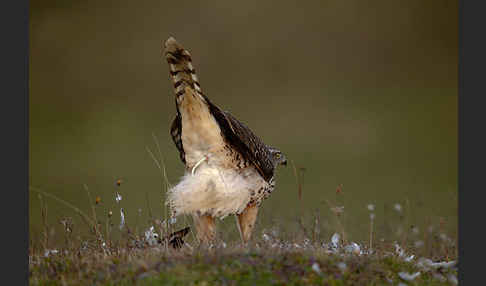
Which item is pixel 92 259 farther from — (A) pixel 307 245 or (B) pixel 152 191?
(B) pixel 152 191

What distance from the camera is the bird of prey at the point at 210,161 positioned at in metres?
6.89

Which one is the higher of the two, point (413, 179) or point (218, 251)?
point (413, 179)

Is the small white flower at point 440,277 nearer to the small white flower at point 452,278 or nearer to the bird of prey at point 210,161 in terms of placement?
the small white flower at point 452,278

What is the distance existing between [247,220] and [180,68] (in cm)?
236

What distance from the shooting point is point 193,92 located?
6836 mm

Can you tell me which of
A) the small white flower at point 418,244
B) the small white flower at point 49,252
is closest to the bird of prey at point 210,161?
the small white flower at point 49,252

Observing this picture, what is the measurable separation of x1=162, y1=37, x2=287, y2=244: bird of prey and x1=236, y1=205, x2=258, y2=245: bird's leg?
0.12 meters

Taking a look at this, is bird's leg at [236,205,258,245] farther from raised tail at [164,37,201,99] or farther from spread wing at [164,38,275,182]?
raised tail at [164,37,201,99]

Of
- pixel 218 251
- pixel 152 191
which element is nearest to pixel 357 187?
pixel 152 191

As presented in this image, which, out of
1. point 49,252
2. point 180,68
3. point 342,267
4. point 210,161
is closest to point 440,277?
point 342,267

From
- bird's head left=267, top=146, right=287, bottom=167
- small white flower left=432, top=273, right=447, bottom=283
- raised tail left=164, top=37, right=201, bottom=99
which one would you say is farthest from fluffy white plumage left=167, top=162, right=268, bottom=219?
small white flower left=432, top=273, right=447, bottom=283

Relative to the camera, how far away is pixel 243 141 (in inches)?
277

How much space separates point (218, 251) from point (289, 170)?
1411 centimetres

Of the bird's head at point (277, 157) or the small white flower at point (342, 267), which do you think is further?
the bird's head at point (277, 157)
